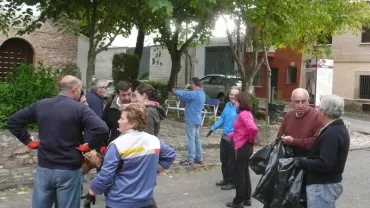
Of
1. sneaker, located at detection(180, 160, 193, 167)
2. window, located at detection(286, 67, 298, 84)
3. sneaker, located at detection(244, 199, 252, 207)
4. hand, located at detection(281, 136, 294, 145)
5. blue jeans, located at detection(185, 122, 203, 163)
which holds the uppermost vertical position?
window, located at detection(286, 67, 298, 84)

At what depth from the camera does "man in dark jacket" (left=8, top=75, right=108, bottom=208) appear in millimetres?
4156

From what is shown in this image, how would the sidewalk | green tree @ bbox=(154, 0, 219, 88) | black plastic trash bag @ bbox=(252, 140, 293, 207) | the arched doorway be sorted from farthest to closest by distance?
the arched doorway < the sidewalk < green tree @ bbox=(154, 0, 219, 88) < black plastic trash bag @ bbox=(252, 140, 293, 207)

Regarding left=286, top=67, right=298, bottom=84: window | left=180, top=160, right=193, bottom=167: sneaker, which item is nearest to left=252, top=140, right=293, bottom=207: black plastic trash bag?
left=180, top=160, right=193, bottom=167: sneaker

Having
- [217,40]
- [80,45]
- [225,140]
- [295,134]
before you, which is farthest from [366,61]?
[295,134]

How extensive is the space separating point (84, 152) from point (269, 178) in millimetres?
1808

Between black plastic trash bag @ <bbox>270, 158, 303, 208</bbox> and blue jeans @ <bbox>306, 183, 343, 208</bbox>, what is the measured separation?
0.46 ft

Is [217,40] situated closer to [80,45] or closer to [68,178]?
[80,45]

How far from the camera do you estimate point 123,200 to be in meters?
3.72

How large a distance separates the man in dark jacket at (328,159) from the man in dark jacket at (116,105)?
108 inches

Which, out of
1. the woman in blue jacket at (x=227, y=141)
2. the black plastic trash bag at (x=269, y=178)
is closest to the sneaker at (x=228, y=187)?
the woman in blue jacket at (x=227, y=141)

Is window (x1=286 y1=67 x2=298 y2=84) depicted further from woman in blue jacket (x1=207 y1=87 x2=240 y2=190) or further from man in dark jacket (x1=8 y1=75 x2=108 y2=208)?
man in dark jacket (x1=8 y1=75 x2=108 y2=208)

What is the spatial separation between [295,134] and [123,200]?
2.17 metres

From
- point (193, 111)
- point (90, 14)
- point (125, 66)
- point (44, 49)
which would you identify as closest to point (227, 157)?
point (193, 111)

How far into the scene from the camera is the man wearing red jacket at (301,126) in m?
4.93
